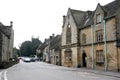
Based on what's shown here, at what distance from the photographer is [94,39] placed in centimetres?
3734

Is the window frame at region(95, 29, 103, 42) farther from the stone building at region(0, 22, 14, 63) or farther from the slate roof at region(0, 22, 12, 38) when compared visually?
the slate roof at region(0, 22, 12, 38)

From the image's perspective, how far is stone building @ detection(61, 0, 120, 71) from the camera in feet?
104

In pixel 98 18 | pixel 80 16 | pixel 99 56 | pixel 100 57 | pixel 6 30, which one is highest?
pixel 80 16

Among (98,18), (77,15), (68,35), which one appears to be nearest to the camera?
(98,18)

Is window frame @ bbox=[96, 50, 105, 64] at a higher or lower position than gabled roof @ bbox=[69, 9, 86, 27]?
lower

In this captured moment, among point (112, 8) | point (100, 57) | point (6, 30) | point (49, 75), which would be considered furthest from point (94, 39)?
point (6, 30)

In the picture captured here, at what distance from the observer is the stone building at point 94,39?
104 feet

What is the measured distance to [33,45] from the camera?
125m

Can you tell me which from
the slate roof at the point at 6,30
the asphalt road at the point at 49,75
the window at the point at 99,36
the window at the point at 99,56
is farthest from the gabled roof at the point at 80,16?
the slate roof at the point at 6,30

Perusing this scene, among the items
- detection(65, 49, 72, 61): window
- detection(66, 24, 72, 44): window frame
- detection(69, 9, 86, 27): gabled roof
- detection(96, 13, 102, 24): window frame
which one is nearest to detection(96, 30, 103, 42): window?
detection(96, 13, 102, 24): window frame

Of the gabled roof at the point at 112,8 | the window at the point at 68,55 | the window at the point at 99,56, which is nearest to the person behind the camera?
the gabled roof at the point at 112,8

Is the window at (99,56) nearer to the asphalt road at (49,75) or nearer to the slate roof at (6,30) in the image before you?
the asphalt road at (49,75)

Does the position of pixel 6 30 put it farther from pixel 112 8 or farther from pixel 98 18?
pixel 112 8

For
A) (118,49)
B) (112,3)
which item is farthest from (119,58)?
(112,3)
